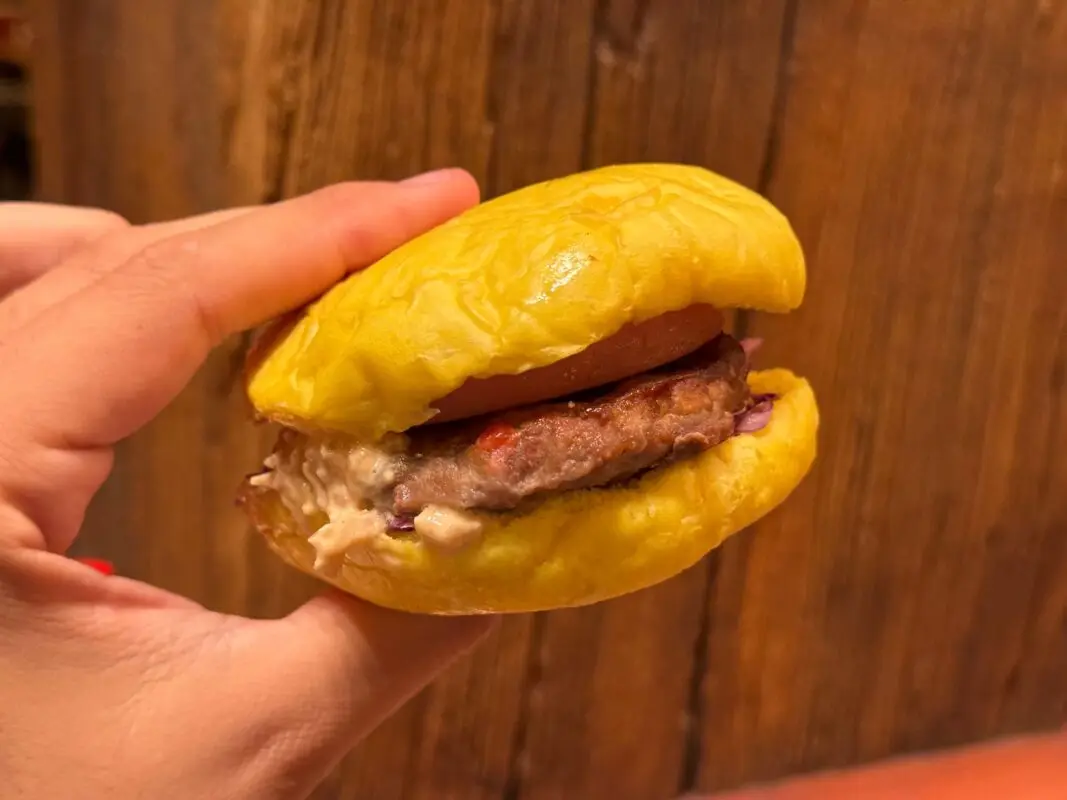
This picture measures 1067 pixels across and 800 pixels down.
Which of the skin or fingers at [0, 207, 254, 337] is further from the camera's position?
fingers at [0, 207, 254, 337]

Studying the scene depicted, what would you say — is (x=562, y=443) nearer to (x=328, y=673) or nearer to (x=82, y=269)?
(x=328, y=673)

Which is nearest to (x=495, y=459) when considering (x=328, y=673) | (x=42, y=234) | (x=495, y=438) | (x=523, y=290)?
(x=495, y=438)

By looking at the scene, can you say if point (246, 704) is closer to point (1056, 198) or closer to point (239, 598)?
point (239, 598)

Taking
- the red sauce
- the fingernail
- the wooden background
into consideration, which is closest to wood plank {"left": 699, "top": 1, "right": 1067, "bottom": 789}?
the wooden background

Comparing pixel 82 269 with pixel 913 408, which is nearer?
pixel 82 269

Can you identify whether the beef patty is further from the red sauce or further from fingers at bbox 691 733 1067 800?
fingers at bbox 691 733 1067 800
